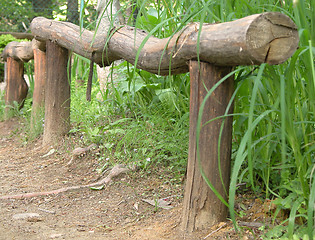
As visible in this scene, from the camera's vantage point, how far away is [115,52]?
2725 millimetres

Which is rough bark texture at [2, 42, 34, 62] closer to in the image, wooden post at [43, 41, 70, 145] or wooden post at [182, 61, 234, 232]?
wooden post at [43, 41, 70, 145]

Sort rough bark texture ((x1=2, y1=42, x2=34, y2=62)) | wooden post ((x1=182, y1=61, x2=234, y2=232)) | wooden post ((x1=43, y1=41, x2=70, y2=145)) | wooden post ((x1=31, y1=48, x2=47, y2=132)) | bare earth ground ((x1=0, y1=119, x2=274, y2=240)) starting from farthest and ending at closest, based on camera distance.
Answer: rough bark texture ((x1=2, y1=42, x2=34, y2=62)), wooden post ((x1=31, y1=48, x2=47, y2=132)), wooden post ((x1=43, y1=41, x2=70, y2=145)), bare earth ground ((x1=0, y1=119, x2=274, y2=240)), wooden post ((x1=182, y1=61, x2=234, y2=232))

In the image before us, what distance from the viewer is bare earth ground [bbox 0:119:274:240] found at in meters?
2.19

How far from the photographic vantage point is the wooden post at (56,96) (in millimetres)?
4078

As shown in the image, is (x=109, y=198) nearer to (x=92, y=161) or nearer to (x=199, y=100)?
(x=92, y=161)

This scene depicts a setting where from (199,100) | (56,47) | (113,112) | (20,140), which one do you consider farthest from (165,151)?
(20,140)

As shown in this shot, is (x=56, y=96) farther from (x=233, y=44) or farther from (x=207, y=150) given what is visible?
(x=233, y=44)

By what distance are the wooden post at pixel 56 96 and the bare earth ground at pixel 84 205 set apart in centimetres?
30

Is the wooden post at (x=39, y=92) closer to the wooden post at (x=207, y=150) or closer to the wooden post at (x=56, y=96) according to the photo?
the wooden post at (x=56, y=96)

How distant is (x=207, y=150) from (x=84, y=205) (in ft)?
3.96

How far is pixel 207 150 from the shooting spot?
191 centimetres

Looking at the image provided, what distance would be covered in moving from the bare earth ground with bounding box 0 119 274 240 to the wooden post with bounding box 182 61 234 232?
0.25 feet

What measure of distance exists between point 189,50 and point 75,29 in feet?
6.61

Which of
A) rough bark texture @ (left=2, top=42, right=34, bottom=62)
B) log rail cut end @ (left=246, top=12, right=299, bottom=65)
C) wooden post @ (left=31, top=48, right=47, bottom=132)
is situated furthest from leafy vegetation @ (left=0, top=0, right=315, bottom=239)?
rough bark texture @ (left=2, top=42, right=34, bottom=62)
